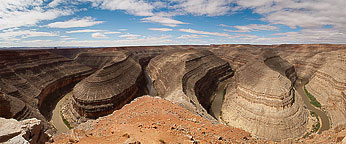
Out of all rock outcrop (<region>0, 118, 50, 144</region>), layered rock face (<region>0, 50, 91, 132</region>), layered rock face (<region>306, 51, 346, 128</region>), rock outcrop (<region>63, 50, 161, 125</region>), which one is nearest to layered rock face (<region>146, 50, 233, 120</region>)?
rock outcrop (<region>63, 50, 161, 125</region>)

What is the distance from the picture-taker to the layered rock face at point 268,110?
73.6ft

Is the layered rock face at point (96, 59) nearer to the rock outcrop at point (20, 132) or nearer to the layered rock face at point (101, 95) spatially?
the layered rock face at point (101, 95)

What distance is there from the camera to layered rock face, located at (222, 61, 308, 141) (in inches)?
883

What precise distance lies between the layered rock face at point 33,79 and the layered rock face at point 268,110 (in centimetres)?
3034

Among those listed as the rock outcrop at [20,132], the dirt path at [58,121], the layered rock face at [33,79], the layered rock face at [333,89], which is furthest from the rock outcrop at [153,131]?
the layered rock face at [333,89]

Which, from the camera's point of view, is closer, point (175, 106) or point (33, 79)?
point (175, 106)

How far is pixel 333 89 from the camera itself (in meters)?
30.3

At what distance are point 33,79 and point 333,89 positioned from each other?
64659 millimetres

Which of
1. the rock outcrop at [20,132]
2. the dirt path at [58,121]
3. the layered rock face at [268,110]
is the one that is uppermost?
the rock outcrop at [20,132]

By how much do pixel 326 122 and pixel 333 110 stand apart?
12.3 ft

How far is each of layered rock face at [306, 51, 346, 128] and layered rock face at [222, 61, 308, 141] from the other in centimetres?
470

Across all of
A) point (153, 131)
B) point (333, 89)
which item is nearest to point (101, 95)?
point (153, 131)

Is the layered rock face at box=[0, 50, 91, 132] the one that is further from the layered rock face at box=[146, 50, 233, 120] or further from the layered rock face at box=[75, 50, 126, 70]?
the layered rock face at box=[146, 50, 233, 120]

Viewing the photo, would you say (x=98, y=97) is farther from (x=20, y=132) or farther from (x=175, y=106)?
(x=20, y=132)
